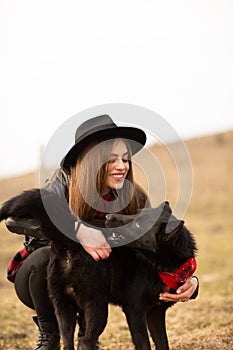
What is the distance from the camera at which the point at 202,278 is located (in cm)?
789

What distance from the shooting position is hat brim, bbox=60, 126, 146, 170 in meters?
3.30

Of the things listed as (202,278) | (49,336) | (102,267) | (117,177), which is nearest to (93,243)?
(102,267)

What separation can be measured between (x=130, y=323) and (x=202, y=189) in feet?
40.0

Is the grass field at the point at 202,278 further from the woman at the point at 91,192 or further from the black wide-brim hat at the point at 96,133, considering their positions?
the black wide-brim hat at the point at 96,133

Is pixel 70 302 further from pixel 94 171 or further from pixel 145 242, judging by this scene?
pixel 94 171

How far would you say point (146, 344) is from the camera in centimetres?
304

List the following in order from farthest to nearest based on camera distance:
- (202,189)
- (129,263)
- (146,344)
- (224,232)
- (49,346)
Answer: (202,189)
(224,232)
(49,346)
(129,263)
(146,344)

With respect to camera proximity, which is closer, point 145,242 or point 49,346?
point 145,242

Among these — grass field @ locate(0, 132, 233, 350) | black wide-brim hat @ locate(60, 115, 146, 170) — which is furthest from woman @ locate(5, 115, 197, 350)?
grass field @ locate(0, 132, 233, 350)

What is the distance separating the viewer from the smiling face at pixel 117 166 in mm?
3377

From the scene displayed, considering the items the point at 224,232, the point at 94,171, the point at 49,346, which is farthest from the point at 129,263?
the point at 224,232

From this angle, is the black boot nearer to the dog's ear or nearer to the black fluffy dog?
the black fluffy dog

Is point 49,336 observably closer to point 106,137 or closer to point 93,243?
point 93,243

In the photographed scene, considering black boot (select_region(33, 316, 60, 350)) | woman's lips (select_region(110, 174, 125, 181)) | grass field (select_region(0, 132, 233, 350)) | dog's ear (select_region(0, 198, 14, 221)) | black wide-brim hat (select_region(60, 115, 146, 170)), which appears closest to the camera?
dog's ear (select_region(0, 198, 14, 221))
